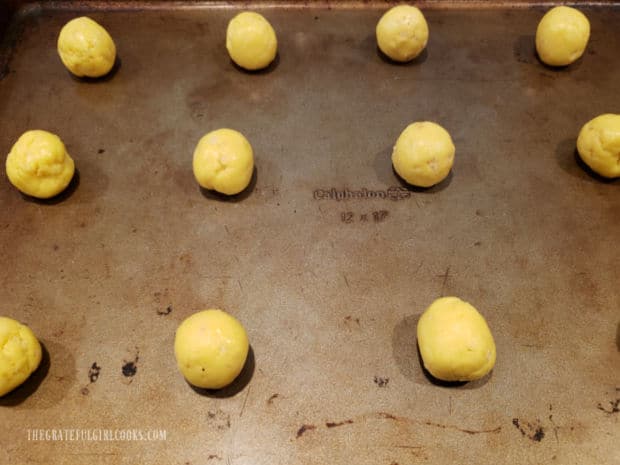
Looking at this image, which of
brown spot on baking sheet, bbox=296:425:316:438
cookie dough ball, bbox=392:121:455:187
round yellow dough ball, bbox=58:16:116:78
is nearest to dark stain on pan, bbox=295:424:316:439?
brown spot on baking sheet, bbox=296:425:316:438

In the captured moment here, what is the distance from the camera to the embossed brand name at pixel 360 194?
8.29 feet

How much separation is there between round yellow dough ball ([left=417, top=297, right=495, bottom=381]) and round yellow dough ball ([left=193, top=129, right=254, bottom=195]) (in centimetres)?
103

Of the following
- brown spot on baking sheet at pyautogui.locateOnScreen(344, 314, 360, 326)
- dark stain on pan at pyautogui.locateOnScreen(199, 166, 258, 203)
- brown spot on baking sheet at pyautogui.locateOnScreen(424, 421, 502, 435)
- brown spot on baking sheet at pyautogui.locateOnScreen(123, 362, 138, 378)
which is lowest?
brown spot on baking sheet at pyautogui.locateOnScreen(424, 421, 502, 435)

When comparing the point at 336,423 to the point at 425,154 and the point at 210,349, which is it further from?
the point at 425,154

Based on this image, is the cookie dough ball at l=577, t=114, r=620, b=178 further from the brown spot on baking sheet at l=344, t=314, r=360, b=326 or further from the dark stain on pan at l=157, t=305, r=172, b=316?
the dark stain on pan at l=157, t=305, r=172, b=316

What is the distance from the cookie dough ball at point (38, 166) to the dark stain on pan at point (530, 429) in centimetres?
216

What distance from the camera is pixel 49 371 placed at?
207 cm

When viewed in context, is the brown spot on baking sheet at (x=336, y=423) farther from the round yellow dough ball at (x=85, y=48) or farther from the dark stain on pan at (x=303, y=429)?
the round yellow dough ball at (x=85, y=48)

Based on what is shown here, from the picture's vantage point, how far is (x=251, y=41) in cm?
278

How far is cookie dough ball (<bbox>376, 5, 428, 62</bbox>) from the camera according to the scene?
2.82 metres

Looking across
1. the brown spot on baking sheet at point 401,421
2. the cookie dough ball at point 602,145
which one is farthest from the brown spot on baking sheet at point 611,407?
A: the cookie dough ball at point 602,145

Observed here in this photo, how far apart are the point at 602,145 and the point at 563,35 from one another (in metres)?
0.73

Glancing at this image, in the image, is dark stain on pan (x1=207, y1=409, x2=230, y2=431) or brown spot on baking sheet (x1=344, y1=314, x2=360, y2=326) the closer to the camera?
dark stain on pan (x1=207, y1=409, x2=230, y2=431)

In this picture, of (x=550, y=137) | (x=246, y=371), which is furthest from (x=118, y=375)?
(x=550, y=137)
